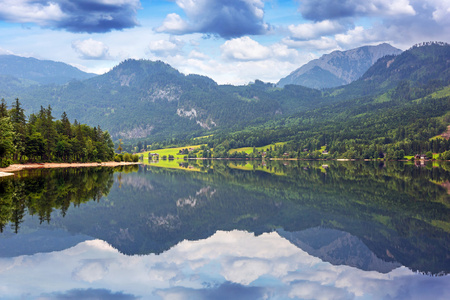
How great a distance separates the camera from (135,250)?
968 inches

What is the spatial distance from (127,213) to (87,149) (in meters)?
108

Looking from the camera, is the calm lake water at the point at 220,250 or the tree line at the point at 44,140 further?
the tree line at the point at 44,140

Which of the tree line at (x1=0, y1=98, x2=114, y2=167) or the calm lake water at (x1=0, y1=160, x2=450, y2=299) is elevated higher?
the tree line at (x1=0, y1=98, x2=114, y2=167)

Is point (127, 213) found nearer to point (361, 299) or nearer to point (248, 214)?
point (248, 214)

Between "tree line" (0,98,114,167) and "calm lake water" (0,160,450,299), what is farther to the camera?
"tree line" (0,98,114,167)

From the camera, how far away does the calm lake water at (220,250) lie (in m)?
17.7

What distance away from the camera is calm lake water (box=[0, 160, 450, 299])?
1770 centimetres

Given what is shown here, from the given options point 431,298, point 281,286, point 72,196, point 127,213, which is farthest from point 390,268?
point 72,196

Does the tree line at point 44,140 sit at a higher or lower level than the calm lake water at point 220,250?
higher

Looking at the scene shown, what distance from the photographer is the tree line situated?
95938mm

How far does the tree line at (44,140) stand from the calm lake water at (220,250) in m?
56.5

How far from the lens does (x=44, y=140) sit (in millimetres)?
118062

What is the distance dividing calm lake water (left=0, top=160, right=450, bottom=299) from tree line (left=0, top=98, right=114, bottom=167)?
56.5 meters

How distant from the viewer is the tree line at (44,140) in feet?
315
